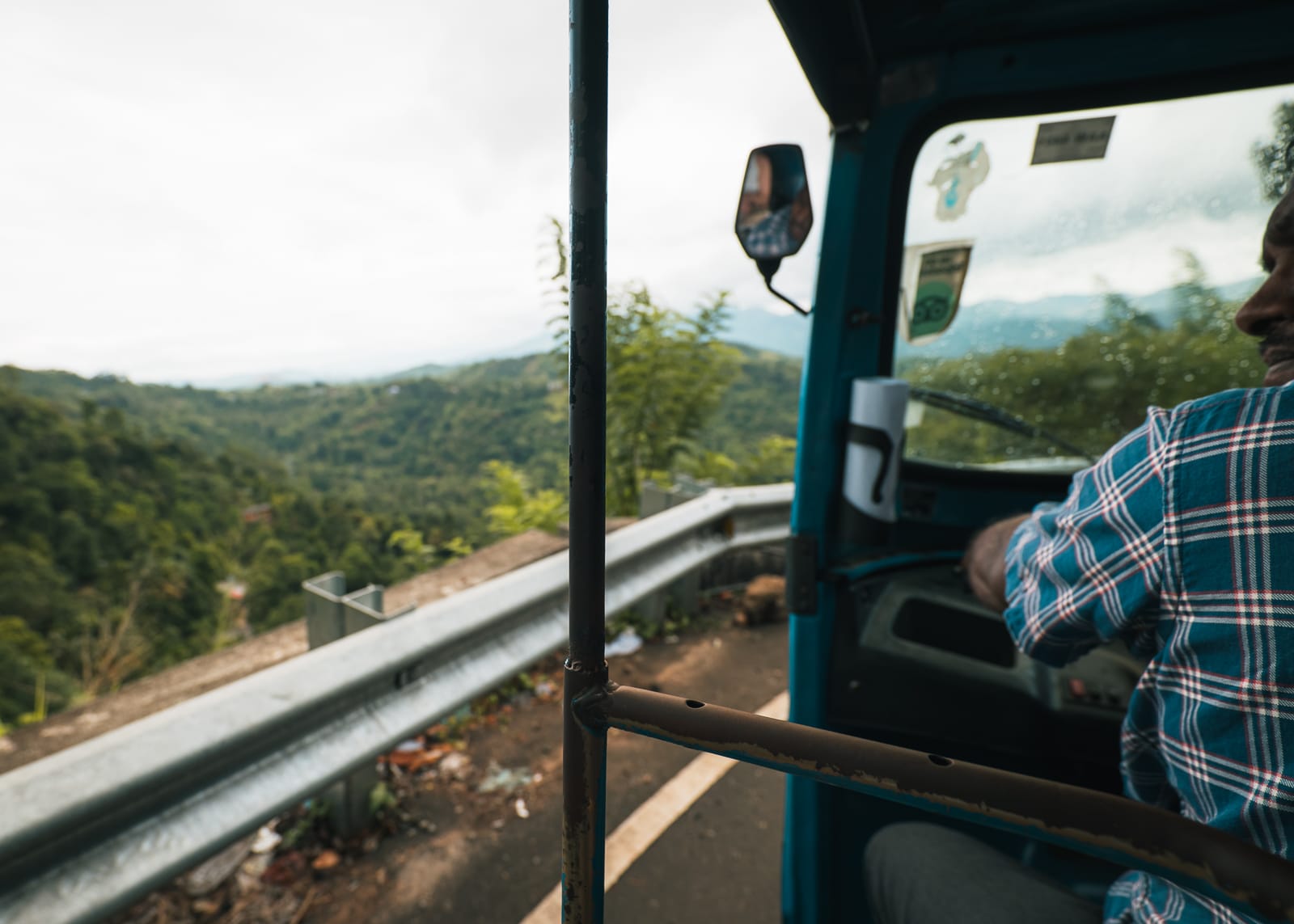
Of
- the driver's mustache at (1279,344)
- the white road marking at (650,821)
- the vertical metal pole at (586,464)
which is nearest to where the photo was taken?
the vertical metal pole at (586,464)

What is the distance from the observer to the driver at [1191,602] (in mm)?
806

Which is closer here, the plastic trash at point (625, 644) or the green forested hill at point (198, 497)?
the plastic trash at point (625, 644)

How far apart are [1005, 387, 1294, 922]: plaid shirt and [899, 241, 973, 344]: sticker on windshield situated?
0.78m

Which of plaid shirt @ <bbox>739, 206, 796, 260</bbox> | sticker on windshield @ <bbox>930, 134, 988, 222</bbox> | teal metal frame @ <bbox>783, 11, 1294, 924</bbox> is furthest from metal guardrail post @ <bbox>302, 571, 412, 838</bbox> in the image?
sticker on windshield @ <bbox>930, 134, 988, 222</bbox>

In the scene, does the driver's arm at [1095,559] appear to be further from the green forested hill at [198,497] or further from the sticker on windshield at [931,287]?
the green forested hill at [198,497]

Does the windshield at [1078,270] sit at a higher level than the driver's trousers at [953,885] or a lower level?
higher

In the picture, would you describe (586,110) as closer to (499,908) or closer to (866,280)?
(866,280)

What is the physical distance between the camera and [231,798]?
4.61ft

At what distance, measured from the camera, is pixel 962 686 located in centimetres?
167

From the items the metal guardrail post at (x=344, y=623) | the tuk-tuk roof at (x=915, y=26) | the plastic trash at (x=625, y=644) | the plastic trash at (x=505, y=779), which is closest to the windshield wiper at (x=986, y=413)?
the tuk-tuk roof at (x=915, y=26)

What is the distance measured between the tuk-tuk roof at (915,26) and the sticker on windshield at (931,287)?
396 millimetres

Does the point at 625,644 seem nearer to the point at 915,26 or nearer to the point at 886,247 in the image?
the point at 886,247

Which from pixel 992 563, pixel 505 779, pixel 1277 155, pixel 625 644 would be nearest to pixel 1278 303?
pixel 992 563

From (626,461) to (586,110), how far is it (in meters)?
4.78
